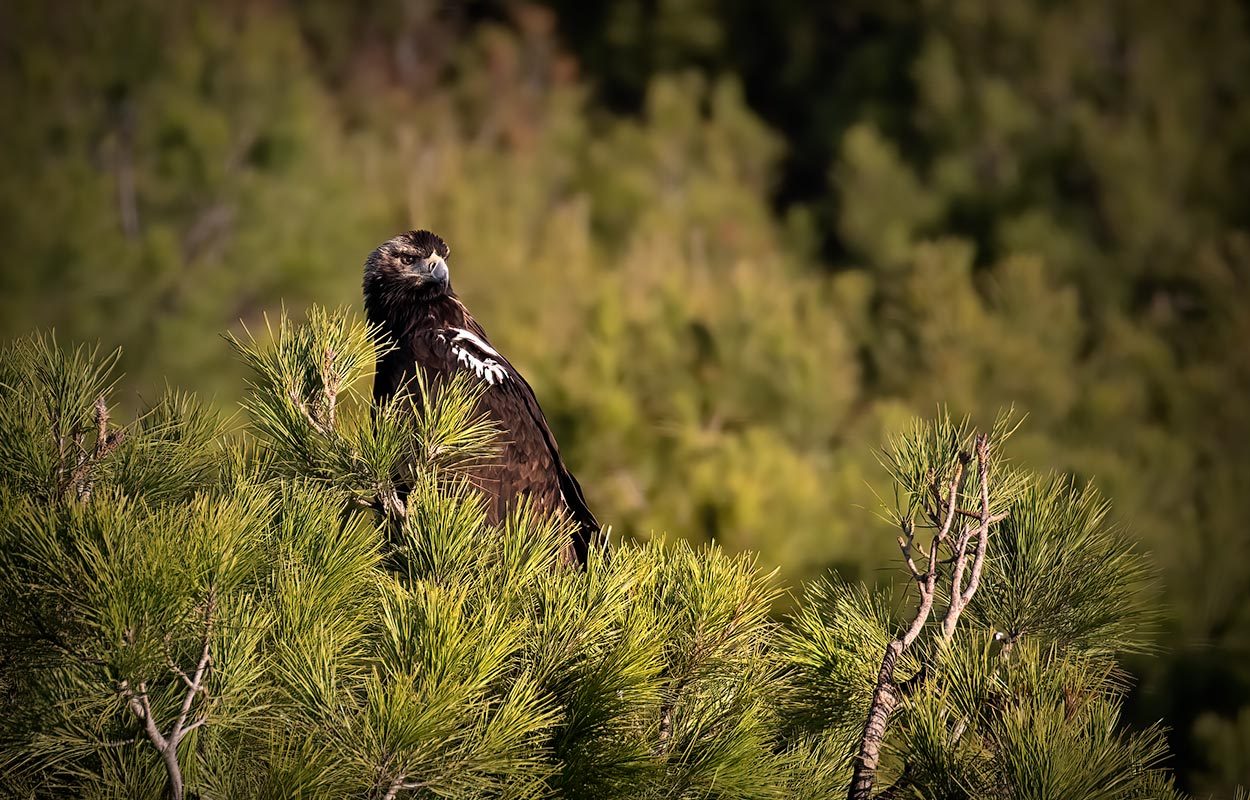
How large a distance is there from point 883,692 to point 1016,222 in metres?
14.0

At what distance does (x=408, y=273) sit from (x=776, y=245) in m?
15.2

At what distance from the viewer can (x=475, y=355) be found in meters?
3.98

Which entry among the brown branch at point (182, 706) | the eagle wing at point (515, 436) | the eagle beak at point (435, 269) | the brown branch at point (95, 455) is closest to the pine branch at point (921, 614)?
the brown branch at point (182, 706)

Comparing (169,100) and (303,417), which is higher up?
(169,100)

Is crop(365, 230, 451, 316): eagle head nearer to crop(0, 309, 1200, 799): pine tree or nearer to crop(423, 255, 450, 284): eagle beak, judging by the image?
crop(423, 255, 450, 284): eagle beak

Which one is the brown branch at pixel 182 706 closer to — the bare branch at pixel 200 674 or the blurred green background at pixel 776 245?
the bare branch at pixel 200 674

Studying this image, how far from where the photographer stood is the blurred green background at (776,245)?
784cm

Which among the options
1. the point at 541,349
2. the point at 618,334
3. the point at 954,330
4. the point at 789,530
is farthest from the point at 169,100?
the point at 789,530

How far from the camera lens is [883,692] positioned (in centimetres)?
234

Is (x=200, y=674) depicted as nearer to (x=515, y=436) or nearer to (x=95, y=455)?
(x=95, y=455)

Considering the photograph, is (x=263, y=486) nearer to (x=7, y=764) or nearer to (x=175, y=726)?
(x=175, y=726)

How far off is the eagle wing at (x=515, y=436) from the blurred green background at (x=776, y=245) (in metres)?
2.20

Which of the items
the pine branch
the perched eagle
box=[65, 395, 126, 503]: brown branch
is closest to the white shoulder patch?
the perched eagle

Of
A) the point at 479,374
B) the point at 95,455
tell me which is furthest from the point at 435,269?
the point at 95,455
